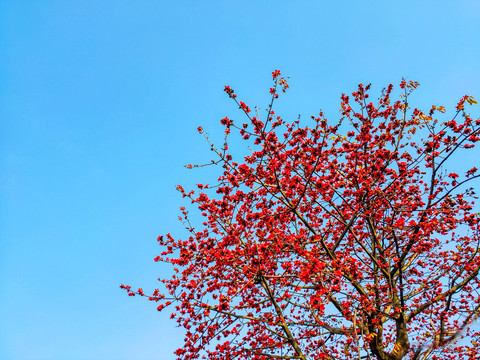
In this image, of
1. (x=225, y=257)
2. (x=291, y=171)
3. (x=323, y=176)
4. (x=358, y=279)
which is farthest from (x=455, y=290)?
(x=225, y=257)

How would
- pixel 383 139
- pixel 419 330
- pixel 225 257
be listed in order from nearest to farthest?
pixel 225 257, pixel 383 139, pixel 419 330

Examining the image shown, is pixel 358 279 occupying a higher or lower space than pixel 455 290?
higher

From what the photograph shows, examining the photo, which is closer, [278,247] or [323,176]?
[278,247]

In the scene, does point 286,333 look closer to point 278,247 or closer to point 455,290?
point 278,247

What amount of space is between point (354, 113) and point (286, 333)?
582 cm

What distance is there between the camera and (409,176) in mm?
8805

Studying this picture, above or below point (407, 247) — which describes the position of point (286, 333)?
below

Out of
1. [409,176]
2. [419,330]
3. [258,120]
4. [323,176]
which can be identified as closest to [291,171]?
[323,176]

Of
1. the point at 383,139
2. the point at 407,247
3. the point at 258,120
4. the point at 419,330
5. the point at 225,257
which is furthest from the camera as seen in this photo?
the point at 419,330

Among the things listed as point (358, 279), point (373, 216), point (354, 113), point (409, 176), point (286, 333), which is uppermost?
point (354, 113)

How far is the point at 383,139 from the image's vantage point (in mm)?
9023

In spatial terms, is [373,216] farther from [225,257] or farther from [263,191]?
[225,257]

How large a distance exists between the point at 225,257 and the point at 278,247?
1157mm

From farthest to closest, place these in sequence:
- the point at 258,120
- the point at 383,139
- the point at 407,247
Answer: the point at 383,139 < the point at 407,247 < the point at 258,120
